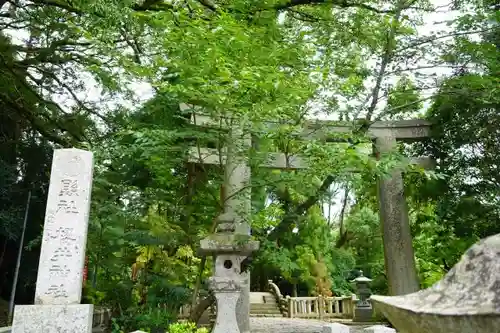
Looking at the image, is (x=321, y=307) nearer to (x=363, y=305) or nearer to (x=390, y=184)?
(x=363, y=305)

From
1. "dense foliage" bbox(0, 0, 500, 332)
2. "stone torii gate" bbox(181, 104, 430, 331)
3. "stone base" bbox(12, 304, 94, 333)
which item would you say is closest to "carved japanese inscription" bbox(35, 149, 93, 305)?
"stone base" bbox(12, 304, 94, 333)

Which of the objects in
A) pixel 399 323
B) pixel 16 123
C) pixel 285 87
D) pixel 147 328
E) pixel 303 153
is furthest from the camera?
pixel 16 123

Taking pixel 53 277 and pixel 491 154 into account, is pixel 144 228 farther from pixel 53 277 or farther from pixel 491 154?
pixel 491 154

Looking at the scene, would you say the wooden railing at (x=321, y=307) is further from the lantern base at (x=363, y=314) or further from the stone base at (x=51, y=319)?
the stone base at (x=51, y=319)

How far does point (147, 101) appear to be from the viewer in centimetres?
938

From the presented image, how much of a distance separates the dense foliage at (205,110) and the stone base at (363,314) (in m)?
4.14

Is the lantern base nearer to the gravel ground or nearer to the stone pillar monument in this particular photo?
the gravel ground

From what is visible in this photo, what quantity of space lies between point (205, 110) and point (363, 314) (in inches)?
376

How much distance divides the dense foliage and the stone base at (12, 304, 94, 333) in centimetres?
276

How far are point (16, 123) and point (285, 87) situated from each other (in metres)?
7.81

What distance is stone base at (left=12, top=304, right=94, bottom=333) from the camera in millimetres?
4137

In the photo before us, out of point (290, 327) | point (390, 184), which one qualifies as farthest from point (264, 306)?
point (390, 184)

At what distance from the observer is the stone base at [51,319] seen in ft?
13.6

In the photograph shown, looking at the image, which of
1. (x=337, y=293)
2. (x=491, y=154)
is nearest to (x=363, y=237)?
(x=337, y=293)
